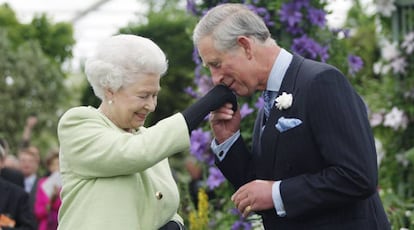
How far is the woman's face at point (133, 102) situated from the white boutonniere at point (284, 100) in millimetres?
421

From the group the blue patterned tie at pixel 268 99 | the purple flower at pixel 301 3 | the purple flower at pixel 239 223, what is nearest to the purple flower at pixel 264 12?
the purple flower at pixel 301 3

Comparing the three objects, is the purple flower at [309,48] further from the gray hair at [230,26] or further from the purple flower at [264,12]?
the gray hair at [230,26]

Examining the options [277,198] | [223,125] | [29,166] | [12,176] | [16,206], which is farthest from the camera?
[29,166]

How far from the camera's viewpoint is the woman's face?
2996 mm

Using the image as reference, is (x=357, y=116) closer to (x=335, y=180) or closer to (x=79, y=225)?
(x=335, y=180)

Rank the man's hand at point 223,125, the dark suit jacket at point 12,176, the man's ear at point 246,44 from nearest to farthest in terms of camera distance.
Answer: the man's ear at point 246,44
the man's hand at point 223,125
the dark suit jacket at point 12,176

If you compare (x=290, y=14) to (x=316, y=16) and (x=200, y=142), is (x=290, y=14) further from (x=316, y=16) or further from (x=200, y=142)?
(x=200, y=142)

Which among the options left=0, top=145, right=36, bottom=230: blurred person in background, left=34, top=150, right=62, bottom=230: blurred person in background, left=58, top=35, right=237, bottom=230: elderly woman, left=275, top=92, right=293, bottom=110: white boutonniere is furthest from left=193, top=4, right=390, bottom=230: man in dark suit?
left=34, top=150, right=62, bottom=230: blurred person in background

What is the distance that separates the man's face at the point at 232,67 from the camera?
3074 mm

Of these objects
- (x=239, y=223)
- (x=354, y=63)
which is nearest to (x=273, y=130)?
(x=239, y=223)

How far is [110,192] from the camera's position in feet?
9.63

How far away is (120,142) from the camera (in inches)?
114

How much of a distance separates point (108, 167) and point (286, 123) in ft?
1.99

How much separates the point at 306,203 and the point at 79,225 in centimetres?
75
